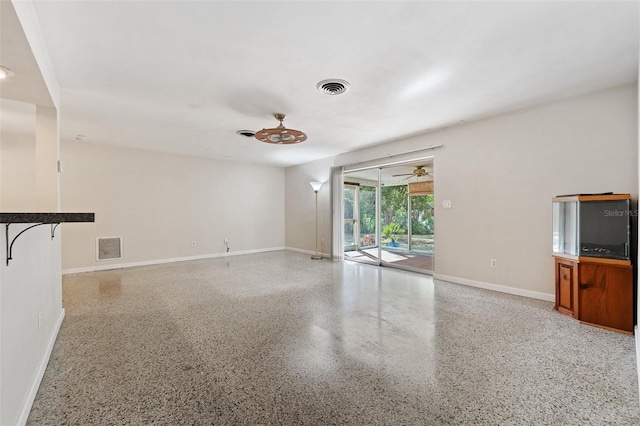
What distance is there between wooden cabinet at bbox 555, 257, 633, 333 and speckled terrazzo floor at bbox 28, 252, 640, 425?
0.56 feet

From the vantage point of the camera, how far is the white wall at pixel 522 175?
316 cm

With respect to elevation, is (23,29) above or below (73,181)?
above

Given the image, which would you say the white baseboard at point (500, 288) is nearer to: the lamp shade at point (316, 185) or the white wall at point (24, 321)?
the lamp shade at point (316, 185)

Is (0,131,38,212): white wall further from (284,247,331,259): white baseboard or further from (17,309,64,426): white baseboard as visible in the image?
(284,247,331,259): white baseboard

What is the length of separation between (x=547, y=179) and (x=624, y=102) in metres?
1.03

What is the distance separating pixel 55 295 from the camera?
275 centimetres

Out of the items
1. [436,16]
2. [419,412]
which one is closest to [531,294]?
[419,412]

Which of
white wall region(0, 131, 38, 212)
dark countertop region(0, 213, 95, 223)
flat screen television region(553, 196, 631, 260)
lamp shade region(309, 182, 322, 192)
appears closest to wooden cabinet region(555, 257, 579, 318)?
flat screen television region(553, 196, 631, 260)

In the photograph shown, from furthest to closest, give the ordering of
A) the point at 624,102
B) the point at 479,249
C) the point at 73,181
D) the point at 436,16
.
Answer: the point at 73,181 → the point at 479,249 → the point at 624,102 → the point at 436,16

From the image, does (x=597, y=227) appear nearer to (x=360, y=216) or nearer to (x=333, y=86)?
(x=333, y=86)

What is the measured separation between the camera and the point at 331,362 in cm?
217

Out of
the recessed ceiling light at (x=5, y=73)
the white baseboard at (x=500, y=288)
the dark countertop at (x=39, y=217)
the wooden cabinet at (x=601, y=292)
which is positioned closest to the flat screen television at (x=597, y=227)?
the wooden cabinet at (x=601, y=292)

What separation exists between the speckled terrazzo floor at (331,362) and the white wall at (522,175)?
26.8 inches

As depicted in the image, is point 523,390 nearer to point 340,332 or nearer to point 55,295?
point 340,332
